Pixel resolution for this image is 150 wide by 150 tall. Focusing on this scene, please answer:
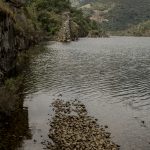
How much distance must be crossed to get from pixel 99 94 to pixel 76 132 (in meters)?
20.1

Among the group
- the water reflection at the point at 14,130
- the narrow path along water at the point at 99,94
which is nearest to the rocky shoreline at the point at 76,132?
the narrow path along water at the point at 99,94

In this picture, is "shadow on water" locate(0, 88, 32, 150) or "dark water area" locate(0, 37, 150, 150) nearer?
"shadow on water" locate(0, 88, 32, 150)

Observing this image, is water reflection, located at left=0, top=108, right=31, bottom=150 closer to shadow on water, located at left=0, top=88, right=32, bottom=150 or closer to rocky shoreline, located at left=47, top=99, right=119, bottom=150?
shadow on water, located at left=0, top=88, right=32, bottom=150

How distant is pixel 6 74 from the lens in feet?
197

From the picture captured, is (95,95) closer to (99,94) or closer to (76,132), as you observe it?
(99,94)

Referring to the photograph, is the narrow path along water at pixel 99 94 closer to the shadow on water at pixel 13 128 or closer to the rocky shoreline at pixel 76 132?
the shadow on water at pixel 13 128

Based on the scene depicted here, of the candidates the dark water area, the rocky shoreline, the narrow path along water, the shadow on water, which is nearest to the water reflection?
the shadow on water

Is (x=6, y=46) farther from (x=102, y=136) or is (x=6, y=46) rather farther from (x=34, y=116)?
(x=102, y=136)

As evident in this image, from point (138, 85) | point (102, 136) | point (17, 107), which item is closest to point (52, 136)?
point (102, 136)

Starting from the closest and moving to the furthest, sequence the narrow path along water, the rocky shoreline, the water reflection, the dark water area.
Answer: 1. the water reflection
2. the rocky shoreline
3. the dark water area
4. the narrow path along water

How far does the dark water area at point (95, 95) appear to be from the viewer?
40625 mm

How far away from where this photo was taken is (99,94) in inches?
2387

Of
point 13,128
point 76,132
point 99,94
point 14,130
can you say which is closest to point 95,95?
point 99,94

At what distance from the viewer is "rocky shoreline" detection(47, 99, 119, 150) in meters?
37.3
